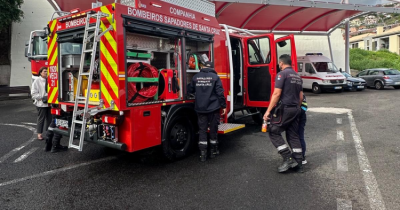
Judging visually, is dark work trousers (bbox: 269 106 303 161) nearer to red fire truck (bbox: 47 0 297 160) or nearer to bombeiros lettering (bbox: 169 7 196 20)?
red fire truck (bbox: 47 0 297 160)

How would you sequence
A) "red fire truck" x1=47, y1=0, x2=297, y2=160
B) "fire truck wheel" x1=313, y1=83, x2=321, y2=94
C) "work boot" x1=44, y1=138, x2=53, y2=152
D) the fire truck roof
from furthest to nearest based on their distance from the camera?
"fire truck wheel" x1=313, y1=83, x2=321, y2=94
the fire truck roof
"work boot" x1=44, y1=138, x2=53, y2=152
"red fire truck" x1=47, y1=0, x2=297, y2=160

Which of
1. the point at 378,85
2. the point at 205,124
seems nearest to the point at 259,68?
the point at 205,124

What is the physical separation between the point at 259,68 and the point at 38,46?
7317 mm

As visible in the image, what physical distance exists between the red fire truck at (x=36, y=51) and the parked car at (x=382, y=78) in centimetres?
1830

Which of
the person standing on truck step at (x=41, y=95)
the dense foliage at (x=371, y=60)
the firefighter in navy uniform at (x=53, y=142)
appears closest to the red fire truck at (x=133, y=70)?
the firefighter in navy uniform at (x=53, y=142)

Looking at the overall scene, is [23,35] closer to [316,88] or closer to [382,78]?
[316,88]

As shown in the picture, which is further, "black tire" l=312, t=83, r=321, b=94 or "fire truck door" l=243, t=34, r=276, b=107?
"black tire" l=312, t=83, r=321, b=94

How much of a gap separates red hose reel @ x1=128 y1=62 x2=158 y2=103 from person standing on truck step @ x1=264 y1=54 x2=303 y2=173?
5.76 ft

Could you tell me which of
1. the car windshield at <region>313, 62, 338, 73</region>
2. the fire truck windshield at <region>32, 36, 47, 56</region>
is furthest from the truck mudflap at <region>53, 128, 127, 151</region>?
the car windshield at <region>313, 62, 338, 73</region>

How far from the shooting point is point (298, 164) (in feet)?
14.6

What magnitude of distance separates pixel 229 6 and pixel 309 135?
9060mm

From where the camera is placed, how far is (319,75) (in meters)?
17.0

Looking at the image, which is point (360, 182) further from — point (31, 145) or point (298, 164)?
point (31, 145)

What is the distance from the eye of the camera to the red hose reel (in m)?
4.28
